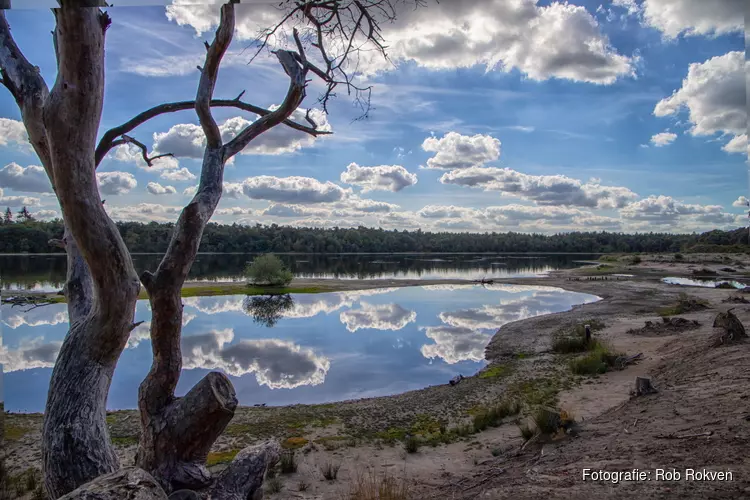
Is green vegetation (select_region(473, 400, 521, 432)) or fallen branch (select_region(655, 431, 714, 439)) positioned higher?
fallen branch (select_region(655, 431, 714, 439))

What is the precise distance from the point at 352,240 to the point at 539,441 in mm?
68365

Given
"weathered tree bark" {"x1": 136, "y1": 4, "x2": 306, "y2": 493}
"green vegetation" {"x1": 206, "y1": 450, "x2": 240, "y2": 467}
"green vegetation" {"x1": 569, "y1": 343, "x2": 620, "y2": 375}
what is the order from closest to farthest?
"weathered tree bark" {"x1": 136, "y1": 4, "x2": 306, "y2": 493} → "green vegetation" {"x1": 206, "y1": 450, "x2": 240, "y2": 467} → "green vegetation" {"x1": 569, "y1": 343, "x2": 620, "y2": 375}

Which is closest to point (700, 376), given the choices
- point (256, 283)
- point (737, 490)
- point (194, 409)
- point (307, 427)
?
point (737, 490)

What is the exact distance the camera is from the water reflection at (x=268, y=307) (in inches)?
748

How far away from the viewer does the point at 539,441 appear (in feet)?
15.9

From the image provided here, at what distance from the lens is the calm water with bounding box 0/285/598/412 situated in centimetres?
1018

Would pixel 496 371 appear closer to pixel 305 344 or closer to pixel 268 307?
pixel 305 344

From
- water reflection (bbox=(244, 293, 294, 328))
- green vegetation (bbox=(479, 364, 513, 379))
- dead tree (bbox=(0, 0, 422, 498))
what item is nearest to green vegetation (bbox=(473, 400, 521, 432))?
green vegetation (bbox=(479, 364, 513, 379))

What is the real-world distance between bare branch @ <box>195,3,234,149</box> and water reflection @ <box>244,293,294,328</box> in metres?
15.2

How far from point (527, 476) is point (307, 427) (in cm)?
421

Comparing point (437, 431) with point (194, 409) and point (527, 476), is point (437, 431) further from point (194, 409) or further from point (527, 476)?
point (194, 409)

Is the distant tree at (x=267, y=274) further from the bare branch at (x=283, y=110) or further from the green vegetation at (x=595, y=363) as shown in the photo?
the bare branch at (x=283, y=110)

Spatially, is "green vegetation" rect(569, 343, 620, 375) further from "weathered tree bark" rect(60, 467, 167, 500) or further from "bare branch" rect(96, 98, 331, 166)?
"weathered tree bark" rect(60, 467, 167, 500)

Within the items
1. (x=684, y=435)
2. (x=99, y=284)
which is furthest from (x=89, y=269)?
(x=684, y=435)
